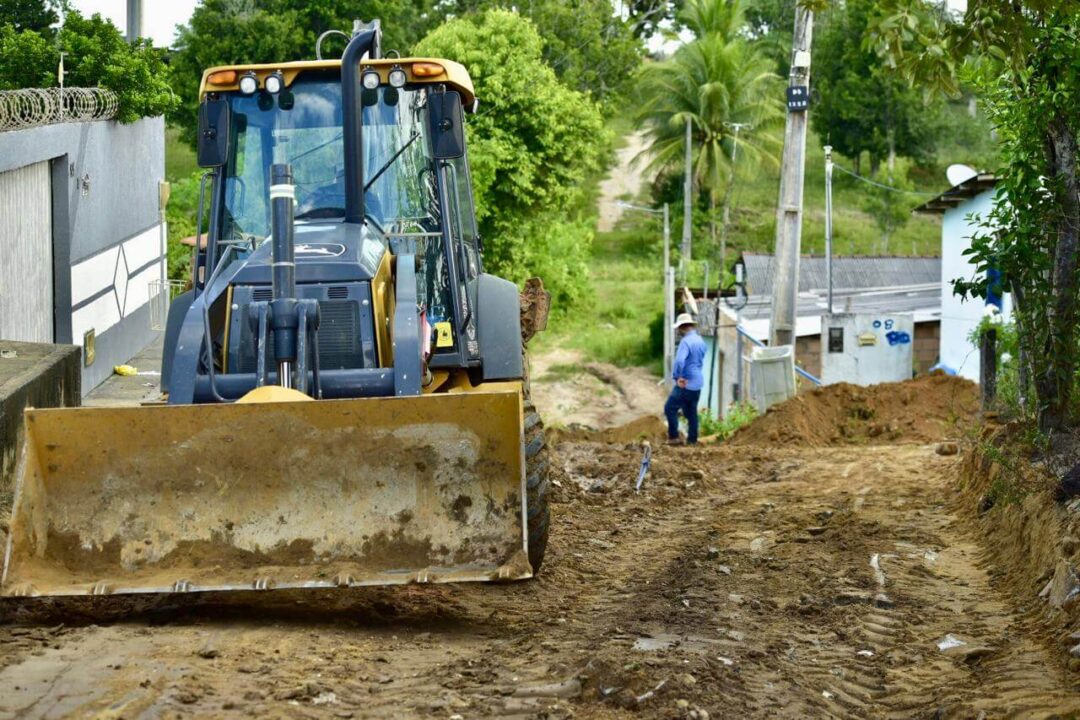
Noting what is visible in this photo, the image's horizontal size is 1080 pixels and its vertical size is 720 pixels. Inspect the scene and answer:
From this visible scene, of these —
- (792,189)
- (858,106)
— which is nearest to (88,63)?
(792,189)

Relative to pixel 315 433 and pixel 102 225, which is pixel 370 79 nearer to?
pixel 315 433

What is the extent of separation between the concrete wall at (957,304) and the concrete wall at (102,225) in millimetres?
15149

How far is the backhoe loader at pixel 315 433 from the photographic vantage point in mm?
6922

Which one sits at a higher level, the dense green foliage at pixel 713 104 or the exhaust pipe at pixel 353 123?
the dense green foliage at pixel 713 104

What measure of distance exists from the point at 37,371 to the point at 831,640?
6.20 metres

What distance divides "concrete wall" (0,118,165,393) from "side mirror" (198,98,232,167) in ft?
19.5

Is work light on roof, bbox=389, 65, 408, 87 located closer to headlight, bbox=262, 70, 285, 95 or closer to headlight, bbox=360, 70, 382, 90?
headlight, bbox=360, 70, 382, 90

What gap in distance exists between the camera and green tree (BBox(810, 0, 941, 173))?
Result: 165 ft

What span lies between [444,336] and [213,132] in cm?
195

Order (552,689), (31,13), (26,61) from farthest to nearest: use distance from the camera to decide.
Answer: (31,13) → (26,61) → (552,689)

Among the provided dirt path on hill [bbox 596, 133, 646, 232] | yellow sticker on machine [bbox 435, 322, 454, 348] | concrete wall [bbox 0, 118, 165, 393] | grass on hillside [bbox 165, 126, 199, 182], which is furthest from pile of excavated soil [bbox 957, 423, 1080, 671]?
dirt path on hill [bbox 596, 133, 646, 232]

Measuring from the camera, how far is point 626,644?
265 inches

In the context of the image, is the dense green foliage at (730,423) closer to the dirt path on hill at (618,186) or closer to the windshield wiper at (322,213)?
the windshield wiper at (322,213)

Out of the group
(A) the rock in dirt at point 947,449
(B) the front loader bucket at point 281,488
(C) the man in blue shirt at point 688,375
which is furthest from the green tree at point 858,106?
(B) the front loader bucket at point 281,488
